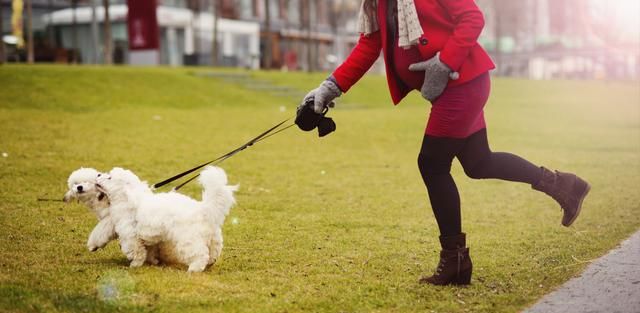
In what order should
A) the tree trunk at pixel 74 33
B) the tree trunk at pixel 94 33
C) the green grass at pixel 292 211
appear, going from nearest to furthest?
the green grass at pixel 292 211, the tree trunk at pixel 94 33, the tree trunk at pixel 74 33

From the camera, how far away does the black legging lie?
191 inches

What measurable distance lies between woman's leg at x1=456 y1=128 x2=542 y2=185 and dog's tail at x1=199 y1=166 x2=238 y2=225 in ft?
4.86

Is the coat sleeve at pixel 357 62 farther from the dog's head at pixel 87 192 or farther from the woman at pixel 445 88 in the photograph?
the dog's head at pixel 87 192

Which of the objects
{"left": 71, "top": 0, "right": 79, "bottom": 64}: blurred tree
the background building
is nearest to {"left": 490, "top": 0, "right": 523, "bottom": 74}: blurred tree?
the background building

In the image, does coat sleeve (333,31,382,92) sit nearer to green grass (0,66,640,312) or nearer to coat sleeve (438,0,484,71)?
coat sleeve (438,0,484,71)

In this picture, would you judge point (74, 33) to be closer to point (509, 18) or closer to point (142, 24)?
point (142, 24)

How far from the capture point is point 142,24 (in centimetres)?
3566

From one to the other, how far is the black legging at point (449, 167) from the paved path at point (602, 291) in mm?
733

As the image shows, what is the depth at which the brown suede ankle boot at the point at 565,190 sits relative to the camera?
5260 mm

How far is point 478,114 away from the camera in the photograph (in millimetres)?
4898

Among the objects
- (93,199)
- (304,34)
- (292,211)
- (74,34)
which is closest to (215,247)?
(93,199)

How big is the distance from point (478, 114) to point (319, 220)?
347 centimetres

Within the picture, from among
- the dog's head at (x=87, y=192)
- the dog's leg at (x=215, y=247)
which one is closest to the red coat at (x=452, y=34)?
the dog's leg at (x=215, y=247)

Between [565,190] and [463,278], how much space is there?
0.97 m
